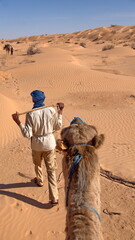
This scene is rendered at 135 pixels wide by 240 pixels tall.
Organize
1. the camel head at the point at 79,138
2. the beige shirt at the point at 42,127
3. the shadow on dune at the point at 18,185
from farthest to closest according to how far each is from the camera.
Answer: the shadow on dune at the point at 18,185 → the beige shirt at the point at 42,127 → the camel head at the point at 79,138

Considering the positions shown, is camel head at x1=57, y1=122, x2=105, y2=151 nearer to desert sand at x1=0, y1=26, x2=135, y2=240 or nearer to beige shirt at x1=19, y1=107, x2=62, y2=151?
beige shirt at x1=19, y1=107, x2=62, y2=151

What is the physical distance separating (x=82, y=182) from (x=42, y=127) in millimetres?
1894

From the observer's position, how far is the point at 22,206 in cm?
430

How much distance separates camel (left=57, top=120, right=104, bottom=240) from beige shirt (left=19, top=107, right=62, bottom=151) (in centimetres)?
121

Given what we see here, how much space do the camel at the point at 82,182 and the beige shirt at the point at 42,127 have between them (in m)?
1.21

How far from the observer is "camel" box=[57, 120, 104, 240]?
1621 millimetres

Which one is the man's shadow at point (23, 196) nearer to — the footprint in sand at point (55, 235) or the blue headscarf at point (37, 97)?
the footprint in sand at point (55, 235)

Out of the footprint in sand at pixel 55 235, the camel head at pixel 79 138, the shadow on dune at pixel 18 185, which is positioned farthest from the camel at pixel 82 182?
the shadow on dune at pixel 18 185

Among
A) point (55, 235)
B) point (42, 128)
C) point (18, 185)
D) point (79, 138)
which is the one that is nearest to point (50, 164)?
point (42, 128)

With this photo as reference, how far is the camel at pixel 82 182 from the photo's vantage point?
1.62m

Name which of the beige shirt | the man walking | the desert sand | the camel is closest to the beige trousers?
the man walking

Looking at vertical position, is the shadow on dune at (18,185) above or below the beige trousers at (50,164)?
below

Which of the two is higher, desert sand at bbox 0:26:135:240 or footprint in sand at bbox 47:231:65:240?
desert sand at bbox 0:26:135:240

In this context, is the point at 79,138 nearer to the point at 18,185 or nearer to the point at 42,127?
the point at 42,127
